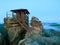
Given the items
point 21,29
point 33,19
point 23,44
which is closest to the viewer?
point 23,44

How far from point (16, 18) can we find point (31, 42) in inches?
341

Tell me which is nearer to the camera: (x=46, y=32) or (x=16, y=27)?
(x=46, y=32)

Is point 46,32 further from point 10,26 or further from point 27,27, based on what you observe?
point 10,26

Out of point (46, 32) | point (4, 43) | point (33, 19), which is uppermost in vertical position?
point (33, 19)

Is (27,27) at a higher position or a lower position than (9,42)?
higher

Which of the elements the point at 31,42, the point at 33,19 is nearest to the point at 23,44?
the point at 31,42

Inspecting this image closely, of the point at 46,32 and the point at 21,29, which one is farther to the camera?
the point at 21,29

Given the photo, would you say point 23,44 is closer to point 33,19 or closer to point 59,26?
point 33,19

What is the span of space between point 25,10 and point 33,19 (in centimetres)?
307

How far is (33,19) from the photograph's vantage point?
81.1 ft

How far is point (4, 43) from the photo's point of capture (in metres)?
27.3

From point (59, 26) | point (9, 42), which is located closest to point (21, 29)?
point (9, 42)

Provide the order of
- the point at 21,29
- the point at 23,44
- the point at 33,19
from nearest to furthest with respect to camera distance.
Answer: the point at 23,44 → the point at 33,19 → the point at 21,29

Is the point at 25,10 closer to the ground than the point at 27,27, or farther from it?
farther from it
